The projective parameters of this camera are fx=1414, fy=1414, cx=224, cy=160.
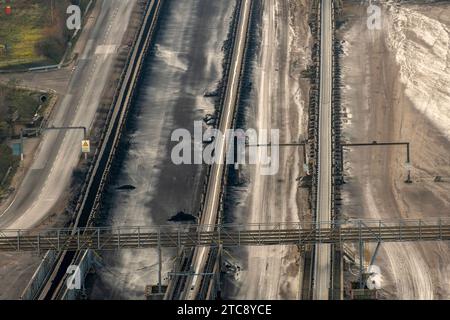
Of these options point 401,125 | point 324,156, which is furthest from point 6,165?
point 401,125

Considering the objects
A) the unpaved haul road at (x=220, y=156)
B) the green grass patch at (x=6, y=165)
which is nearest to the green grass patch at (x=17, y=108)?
the green grass patch at (x=6, y=165)

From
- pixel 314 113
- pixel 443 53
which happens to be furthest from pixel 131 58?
pixel 443 53

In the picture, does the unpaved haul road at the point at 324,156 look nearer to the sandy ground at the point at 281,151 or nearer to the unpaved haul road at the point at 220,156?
the sandy ground at the point at 281,151

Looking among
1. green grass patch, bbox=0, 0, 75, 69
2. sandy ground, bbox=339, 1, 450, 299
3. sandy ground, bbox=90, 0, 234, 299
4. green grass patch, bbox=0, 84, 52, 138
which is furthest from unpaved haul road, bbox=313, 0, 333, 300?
green grass patch, bbox=0, 0, 75, 69

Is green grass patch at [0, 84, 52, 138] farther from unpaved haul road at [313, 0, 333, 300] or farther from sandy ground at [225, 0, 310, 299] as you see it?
unpaved haul road at [313, 0, 333, 300]

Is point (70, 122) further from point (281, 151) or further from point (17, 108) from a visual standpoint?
point (281, 151)

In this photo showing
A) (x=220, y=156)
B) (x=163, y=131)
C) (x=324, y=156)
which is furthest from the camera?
(x=163, y=131)
